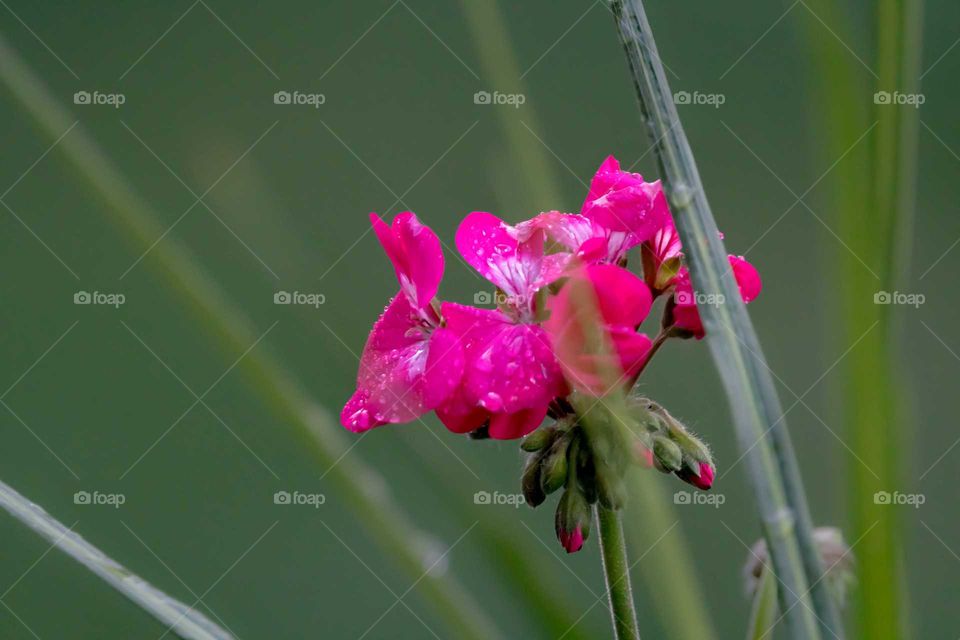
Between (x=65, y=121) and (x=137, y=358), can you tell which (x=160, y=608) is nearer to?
(x=65, y=121)

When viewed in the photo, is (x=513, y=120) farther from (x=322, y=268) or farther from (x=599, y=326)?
(x=322, y=268)

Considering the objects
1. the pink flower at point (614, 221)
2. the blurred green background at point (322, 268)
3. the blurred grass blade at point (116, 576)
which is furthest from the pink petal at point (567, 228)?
the blurred green background at point (322, 268)

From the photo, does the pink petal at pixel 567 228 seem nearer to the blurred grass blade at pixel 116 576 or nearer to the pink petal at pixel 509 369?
the pink petal at pixel 509 369

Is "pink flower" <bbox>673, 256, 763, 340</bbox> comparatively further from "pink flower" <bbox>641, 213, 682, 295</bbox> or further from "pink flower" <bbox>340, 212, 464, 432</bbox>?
"pink flower" <bbox>340, 212, 464, 432</bbox>

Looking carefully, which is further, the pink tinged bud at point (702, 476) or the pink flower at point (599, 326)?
the pink tinged bud at point (702, 476)

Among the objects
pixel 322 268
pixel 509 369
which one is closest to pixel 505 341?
pixel 509 369

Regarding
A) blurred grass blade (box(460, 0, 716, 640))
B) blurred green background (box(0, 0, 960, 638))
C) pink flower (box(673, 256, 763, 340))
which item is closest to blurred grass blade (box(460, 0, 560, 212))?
blurred grass blade (box(460, 0, 716, 640))

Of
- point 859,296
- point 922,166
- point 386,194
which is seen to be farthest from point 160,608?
point 922,166
